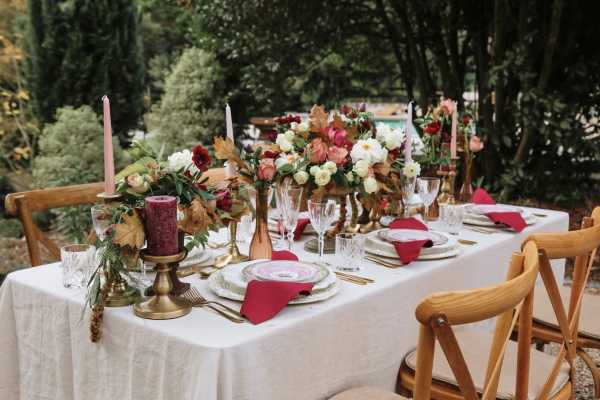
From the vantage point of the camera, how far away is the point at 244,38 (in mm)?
6094

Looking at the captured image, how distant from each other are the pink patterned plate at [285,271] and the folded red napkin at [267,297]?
82 millimetres

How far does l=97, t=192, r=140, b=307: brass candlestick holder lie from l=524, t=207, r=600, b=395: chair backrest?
1.00m

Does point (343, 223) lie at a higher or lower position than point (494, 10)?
lower

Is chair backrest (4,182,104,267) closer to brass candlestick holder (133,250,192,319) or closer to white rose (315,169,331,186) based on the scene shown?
A: brass candlestick holder (133,250,192,319)

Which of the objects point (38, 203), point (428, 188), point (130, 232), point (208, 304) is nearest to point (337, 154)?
point (428, 188)

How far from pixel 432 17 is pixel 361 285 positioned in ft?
14.2

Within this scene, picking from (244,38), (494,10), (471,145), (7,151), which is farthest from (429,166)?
(7,151)

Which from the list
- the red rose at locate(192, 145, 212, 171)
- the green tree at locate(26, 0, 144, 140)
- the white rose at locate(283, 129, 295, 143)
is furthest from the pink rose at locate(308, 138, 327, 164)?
the green tree at locate(26, 0, 144, 140)

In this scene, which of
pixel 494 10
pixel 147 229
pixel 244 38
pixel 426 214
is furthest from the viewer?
pixel 244 38

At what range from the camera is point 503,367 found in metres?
1.95

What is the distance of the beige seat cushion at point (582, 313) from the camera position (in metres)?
2.30

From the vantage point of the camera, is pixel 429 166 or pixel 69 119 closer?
pixel 429 166

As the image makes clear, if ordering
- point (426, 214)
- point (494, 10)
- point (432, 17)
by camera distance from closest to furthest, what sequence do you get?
point (426, 214) < point (494, 10) < point (432, 17)

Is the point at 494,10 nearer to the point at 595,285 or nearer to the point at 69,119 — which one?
the point at 595,285
